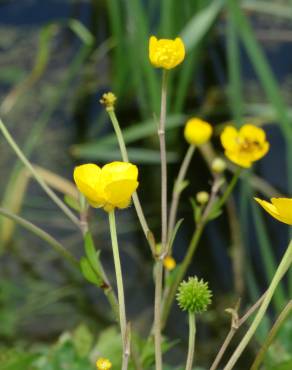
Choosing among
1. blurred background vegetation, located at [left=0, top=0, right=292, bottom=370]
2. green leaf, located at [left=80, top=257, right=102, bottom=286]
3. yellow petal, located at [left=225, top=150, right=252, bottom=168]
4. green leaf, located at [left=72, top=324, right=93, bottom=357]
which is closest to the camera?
green leaf, located at [left=80, top=257, right=102, bottom=286]

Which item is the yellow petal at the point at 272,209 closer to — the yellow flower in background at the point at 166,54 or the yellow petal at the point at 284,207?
the yellow petal at the point at 284,207

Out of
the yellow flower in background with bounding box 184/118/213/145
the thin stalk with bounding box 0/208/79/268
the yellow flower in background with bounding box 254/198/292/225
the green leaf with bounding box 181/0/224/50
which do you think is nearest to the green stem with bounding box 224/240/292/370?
the yellow flower in background with bounding box 254/198/292/225

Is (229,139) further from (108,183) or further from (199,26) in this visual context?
(199,26)

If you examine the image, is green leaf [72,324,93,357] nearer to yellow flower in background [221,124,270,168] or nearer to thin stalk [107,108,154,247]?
yellow flower in background [221,124,270,168]

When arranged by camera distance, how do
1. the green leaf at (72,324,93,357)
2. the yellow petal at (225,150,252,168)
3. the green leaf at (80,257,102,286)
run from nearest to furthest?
the green leaf at (80,257,102,286)
the yellow petal at (225,150,252,168)
the green leaf at (72,324,93,357)

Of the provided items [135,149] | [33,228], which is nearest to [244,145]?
[33,228]
